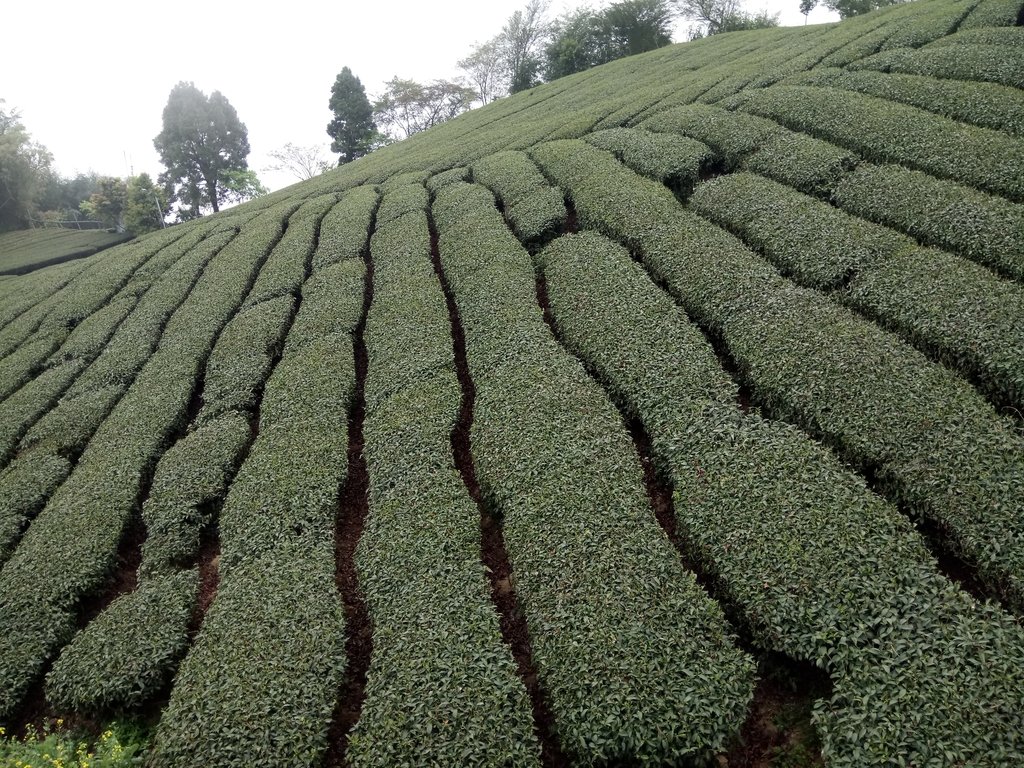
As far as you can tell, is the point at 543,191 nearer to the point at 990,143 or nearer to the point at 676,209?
the point at 676,209

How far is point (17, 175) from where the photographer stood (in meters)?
47.2

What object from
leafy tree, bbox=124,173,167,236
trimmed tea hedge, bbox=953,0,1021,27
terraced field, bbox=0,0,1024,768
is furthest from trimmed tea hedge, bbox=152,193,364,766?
leafy tree, bbox=124,173,167,236

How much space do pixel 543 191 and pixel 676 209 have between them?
4.57 m

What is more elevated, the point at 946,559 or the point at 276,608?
the point at 276,608

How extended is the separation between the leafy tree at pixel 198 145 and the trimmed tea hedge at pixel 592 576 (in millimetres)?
50188

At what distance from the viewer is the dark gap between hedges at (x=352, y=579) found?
7.14 metres

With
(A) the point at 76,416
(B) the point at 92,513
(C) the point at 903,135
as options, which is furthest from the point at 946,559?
(A) the point at 76,416

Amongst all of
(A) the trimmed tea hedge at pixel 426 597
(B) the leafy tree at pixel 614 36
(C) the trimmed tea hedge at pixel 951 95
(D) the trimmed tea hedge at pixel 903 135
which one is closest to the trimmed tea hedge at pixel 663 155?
(D) the trimmed tea hedge at pixel 903 135

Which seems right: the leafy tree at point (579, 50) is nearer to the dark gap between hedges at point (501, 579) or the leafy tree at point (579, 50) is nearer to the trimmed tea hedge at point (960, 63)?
the trimmed tea hedge at point (960, 63)

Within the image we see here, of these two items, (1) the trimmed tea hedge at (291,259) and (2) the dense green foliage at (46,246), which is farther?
(2) the dense green foliage at (46,246)

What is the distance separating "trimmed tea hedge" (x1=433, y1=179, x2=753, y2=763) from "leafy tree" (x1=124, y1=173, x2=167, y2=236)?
44.7m

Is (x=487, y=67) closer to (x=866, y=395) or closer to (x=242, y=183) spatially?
(x=242, y=183)

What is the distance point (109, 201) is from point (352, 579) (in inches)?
2167

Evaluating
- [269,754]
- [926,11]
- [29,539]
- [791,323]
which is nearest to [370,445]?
[269,754]
